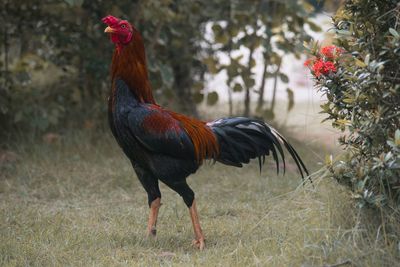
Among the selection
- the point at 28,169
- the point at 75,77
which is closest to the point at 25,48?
the point at 75,77

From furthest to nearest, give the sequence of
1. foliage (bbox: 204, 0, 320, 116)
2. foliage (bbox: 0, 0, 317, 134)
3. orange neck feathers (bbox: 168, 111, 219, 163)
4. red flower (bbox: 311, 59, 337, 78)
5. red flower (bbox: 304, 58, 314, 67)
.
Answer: foliage (bbox: 204, 0, 320, 116), foliage (bbox: 0, 0, 317, 134), orange neck feathers (bbox: 168, 111, 219, 163), red flower (bbox: 304, 58, 314, 67), red flower (bbox: 311, 59, 337, 78)

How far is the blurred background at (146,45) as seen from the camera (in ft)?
25.0

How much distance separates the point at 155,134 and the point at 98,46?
3326 millimetres

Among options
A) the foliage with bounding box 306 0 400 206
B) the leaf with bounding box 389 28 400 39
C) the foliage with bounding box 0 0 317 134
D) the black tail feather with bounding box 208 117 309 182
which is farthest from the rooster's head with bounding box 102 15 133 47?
the foliage with bounding box 0 0 317 134

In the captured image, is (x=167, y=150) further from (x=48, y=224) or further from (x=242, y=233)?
(x=48, y=224)

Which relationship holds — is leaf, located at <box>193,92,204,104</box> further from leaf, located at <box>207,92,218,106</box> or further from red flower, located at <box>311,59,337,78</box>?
red flower, located at <box>311,59,337,78</box>

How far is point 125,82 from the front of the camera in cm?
488

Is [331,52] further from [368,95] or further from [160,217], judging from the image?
[160,217]

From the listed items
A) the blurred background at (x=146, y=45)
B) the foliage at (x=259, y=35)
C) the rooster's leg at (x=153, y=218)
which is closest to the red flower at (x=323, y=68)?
the rooster's leg at (x=153, y=218)

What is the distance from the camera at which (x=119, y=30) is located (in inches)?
191

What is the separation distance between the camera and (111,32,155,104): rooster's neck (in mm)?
4891

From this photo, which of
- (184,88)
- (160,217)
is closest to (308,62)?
(160,217)

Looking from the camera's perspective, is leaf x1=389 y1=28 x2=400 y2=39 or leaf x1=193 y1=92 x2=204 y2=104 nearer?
leaf x1=389 y1=28 x2=400 y2=39

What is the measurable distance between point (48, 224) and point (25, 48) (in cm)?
309
